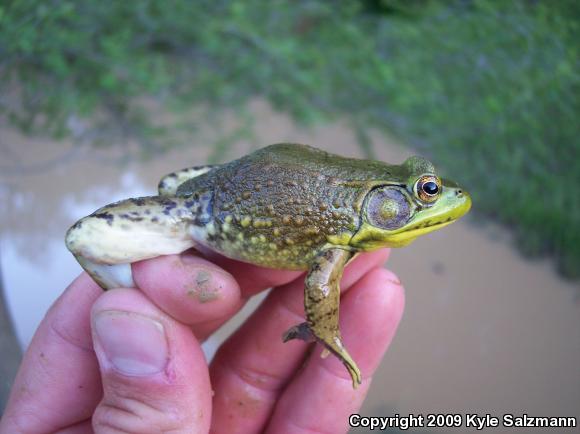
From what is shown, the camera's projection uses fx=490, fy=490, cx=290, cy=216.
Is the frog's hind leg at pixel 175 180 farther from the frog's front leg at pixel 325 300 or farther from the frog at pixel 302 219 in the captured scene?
the frog's front leg at pixel 325 300

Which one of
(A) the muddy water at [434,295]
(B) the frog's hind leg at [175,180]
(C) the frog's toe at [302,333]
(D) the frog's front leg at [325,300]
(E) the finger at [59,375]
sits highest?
(B) the frog's hind leg at [175,180]

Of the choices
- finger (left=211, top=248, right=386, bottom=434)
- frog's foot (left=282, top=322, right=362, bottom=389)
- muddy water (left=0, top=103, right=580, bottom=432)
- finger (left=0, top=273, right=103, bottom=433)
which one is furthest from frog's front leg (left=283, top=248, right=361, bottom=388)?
muddy water (left=0, top=103, right=580, bottom=432)

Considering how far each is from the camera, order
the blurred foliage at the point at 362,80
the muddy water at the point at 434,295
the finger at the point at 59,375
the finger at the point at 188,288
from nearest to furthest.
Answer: the finger at the point at 188,288, the finger at the point at 59,375, the muddy water at the point at 434,295, the blurred foliage at the point at 362,80

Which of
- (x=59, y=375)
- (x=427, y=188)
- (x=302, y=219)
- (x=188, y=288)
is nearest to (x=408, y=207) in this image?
(x=427, y=188)

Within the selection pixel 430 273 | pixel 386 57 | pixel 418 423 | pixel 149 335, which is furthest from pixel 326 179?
pixel 386 57

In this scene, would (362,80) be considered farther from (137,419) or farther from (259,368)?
(137,419)

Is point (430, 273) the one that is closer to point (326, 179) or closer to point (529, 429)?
point (529, 429)

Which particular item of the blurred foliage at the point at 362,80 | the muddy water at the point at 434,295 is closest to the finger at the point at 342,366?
the muddy water at the point at 434,295
